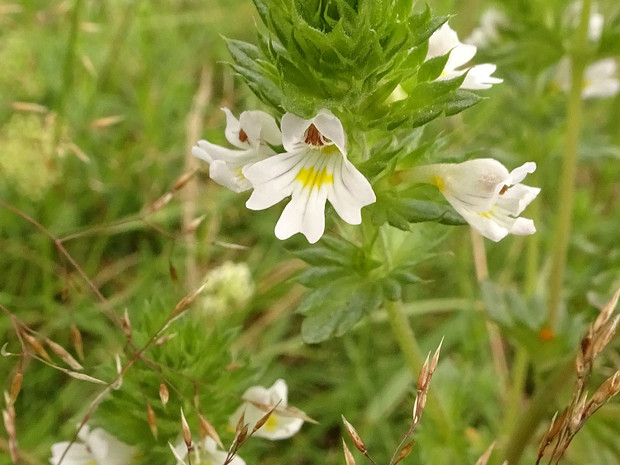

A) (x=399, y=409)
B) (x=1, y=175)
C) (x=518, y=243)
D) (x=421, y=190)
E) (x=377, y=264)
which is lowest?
(x=399, y=409)

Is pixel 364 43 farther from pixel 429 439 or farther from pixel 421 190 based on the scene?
pixel 429 439

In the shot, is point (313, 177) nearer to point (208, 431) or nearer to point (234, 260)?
point (208, 431)

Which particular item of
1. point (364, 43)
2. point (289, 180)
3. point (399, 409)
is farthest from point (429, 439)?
point (364, 43)

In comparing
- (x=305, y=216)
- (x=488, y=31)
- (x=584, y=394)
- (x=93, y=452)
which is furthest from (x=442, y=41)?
(x=488, y=31)

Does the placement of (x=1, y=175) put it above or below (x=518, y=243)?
above

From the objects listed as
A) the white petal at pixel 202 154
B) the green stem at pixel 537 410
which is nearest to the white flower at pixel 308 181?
the white petal at pixel 202 154
